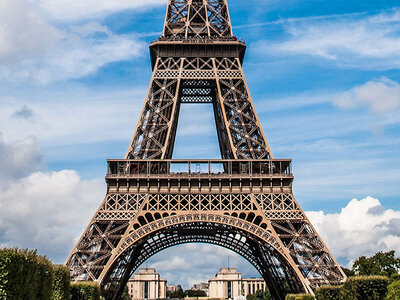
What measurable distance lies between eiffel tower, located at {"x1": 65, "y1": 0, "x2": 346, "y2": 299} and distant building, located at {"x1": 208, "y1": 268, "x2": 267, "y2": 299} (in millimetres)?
100958

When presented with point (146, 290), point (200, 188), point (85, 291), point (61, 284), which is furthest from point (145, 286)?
point (61, 284)

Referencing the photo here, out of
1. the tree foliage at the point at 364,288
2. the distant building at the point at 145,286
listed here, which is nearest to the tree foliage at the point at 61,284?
the tree foliage at the point at 364,288

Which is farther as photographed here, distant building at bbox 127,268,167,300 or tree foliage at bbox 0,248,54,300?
distant building at bbox 127,268,167,300

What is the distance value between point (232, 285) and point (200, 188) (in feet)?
374

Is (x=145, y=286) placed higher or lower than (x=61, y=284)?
higher

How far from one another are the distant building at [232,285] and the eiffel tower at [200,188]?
101 metres

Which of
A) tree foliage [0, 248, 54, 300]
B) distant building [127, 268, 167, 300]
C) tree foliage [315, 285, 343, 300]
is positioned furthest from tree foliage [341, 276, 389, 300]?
distant building [127, 268, 167, 300]

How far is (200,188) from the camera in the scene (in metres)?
43.3

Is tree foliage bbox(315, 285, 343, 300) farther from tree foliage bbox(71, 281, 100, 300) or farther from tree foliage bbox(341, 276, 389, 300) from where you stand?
tree foliage bbox(71, 281, 100, 300)

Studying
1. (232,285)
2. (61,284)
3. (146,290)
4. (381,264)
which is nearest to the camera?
(61,284)

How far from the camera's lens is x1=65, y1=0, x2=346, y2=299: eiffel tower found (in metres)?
40.5

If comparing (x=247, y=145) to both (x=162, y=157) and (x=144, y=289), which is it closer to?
(x=162, y=157)

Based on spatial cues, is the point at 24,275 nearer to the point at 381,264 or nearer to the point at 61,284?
the point at 61,284

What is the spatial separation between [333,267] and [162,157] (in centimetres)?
1605
